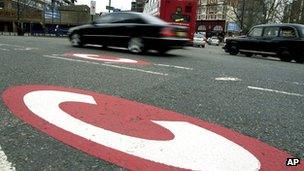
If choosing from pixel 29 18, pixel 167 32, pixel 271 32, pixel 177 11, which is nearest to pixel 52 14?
pixel 29 18

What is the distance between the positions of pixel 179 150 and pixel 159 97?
86.5 inches

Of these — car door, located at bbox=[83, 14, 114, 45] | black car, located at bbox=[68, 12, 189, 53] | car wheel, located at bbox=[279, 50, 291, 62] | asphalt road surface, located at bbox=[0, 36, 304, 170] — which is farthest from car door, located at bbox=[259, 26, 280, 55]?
asphalt road surface, located at bbox=[0, 36, 304, 170]

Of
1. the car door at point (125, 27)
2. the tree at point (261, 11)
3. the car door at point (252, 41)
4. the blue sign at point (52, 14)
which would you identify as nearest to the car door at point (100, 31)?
the car door at point (125, 27)

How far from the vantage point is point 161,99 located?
17.5ft

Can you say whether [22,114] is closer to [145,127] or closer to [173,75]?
[145,127]

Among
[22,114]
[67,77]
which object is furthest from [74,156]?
[67,77]

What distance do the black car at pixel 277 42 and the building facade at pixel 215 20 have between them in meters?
69.9

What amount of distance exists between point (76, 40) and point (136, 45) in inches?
124

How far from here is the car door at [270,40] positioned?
1634cm

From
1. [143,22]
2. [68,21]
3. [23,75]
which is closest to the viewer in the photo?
[23,75]

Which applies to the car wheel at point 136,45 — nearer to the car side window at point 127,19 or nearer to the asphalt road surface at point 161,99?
the car side window at point 127,19

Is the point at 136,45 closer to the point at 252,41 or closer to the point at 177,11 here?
the point at 252,41

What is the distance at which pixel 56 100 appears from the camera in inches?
189

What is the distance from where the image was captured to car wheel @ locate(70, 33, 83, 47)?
1501cm
